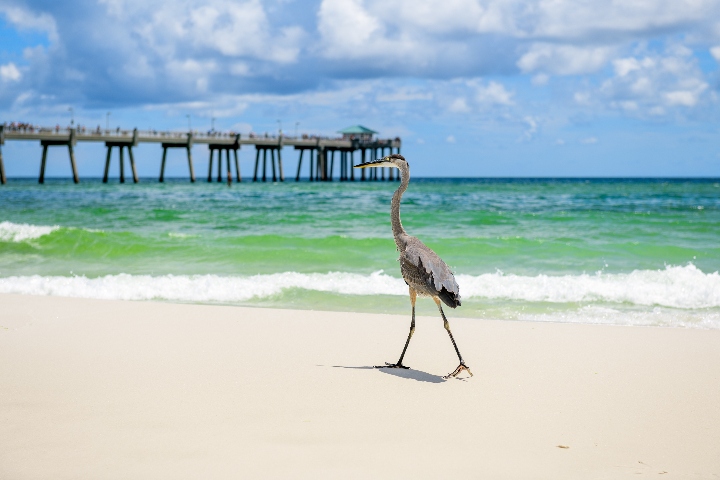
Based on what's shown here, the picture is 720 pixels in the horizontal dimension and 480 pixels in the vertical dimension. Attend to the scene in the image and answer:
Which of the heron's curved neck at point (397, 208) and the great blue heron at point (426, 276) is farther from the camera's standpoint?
the heron's curved neck at point (397, 208)

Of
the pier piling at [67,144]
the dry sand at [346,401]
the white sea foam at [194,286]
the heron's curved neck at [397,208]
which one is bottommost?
the white sea foam at [194,286]

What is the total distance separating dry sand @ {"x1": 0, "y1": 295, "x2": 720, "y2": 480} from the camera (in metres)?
3.63

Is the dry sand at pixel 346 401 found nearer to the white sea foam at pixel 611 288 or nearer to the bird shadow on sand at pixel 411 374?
the bird shadow on sand at pixel 411 374

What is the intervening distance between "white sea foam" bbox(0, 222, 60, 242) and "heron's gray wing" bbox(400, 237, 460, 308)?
13728 mm

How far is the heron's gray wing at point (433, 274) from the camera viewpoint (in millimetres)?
5160

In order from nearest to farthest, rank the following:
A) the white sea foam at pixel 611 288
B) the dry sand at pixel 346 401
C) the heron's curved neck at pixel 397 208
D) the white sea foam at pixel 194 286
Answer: the dry sand at pixel 346 401
the heron's curved neck at pixel 397 208
the white sea foam at pixel 611 288
the white sea foam at pixel 194 286

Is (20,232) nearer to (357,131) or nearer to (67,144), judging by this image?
(67,144)

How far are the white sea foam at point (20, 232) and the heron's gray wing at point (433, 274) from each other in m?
13.7

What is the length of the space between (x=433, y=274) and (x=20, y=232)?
14.7m

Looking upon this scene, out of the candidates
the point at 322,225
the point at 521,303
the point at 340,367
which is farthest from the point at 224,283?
the point at 322,225

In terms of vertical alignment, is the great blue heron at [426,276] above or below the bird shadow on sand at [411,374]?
above

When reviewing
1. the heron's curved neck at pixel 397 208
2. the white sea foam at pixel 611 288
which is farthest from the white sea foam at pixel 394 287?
the heron's curved neck at pixel 397 208

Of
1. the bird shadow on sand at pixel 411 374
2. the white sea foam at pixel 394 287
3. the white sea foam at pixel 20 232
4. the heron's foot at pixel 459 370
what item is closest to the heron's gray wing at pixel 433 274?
the heron's foot at pixel 459 370

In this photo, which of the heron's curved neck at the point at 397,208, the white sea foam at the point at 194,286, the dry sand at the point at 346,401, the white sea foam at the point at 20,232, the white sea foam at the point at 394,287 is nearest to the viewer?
the dry sand at the point at 346,401
